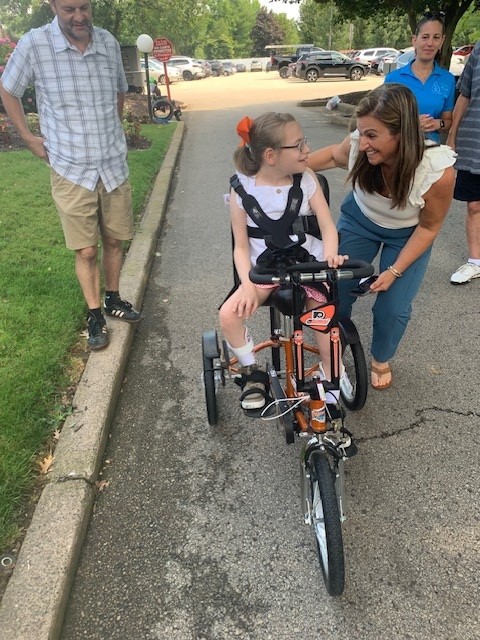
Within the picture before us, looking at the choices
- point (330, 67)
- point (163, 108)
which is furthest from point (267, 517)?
point (330, 67)

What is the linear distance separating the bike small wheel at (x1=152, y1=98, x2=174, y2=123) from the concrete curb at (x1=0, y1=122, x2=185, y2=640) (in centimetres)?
1385

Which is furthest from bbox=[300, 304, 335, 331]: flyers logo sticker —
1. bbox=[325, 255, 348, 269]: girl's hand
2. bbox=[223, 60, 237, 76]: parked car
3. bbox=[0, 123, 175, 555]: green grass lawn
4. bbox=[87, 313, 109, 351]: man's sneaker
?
bbox=[223, 60, 237, 76]: parked car

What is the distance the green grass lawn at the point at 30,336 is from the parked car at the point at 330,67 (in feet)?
102

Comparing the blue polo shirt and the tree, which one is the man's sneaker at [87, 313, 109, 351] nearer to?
the blue polo shirt

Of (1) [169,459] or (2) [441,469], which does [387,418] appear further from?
(1) [169,459]

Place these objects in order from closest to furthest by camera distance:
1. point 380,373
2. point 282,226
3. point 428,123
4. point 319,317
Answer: point 319,317 → point 282,226 → point 380,373 → point 428,123

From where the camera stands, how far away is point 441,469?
101 inches

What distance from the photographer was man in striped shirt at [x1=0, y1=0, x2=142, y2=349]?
3.10 metres

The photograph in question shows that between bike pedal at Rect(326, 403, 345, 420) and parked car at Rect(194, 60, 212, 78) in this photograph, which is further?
parked car at Rect(194, 60, 212, 78)

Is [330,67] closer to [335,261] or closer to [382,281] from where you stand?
[382,281]

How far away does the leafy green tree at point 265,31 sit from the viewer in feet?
232

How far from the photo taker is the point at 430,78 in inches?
162

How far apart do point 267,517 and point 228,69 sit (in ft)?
179

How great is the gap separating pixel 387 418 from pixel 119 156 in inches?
98.3
